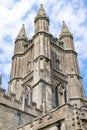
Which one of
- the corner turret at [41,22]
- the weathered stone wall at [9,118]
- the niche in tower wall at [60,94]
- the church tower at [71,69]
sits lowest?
the weathered stone wall at [9,118]

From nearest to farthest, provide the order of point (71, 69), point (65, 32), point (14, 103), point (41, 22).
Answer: point (14, 103), point (71, 69), point (41, 22), point (65, 32)

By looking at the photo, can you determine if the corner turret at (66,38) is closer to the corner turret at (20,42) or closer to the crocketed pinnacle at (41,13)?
the crocketed pinnacle at (41,13)

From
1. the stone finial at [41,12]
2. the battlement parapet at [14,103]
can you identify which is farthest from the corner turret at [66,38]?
the battlement parapet at [14,103]

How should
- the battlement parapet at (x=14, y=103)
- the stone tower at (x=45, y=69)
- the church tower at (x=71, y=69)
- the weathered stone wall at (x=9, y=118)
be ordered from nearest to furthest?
the weathered stone wall at (x=9, y=118) < the battlement parapet at (x=14, y=103) < the stone tower at (x=45, y=69) < the church tower at (x=71, y=69)

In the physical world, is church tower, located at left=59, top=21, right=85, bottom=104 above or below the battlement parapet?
above

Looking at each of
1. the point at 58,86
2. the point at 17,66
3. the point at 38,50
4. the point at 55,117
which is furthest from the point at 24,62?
the point at 55,117

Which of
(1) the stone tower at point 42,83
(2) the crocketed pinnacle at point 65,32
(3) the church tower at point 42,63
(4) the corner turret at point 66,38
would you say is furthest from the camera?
(2) the crocketed pinnacle at point 65,32

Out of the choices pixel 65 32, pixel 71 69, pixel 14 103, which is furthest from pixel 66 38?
pixel 14 103

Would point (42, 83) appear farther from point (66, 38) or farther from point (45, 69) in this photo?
point (66, 38)

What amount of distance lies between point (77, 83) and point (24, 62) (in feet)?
26.6

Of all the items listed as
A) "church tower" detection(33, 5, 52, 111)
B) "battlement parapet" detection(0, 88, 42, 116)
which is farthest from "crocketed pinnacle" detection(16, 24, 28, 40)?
"battlement parapet" detection(0, 88, 42, 116)

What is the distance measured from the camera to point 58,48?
33.6m

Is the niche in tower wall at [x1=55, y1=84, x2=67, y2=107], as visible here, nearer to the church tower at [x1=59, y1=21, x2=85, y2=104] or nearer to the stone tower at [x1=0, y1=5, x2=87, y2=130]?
the stone tower at [x1=0, y1=5, x2=87, y2=130]

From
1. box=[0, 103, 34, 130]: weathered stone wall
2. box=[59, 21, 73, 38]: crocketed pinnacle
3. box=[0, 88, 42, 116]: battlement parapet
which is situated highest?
box=[59, 21, 73, 38]: crocketed pinnacle
